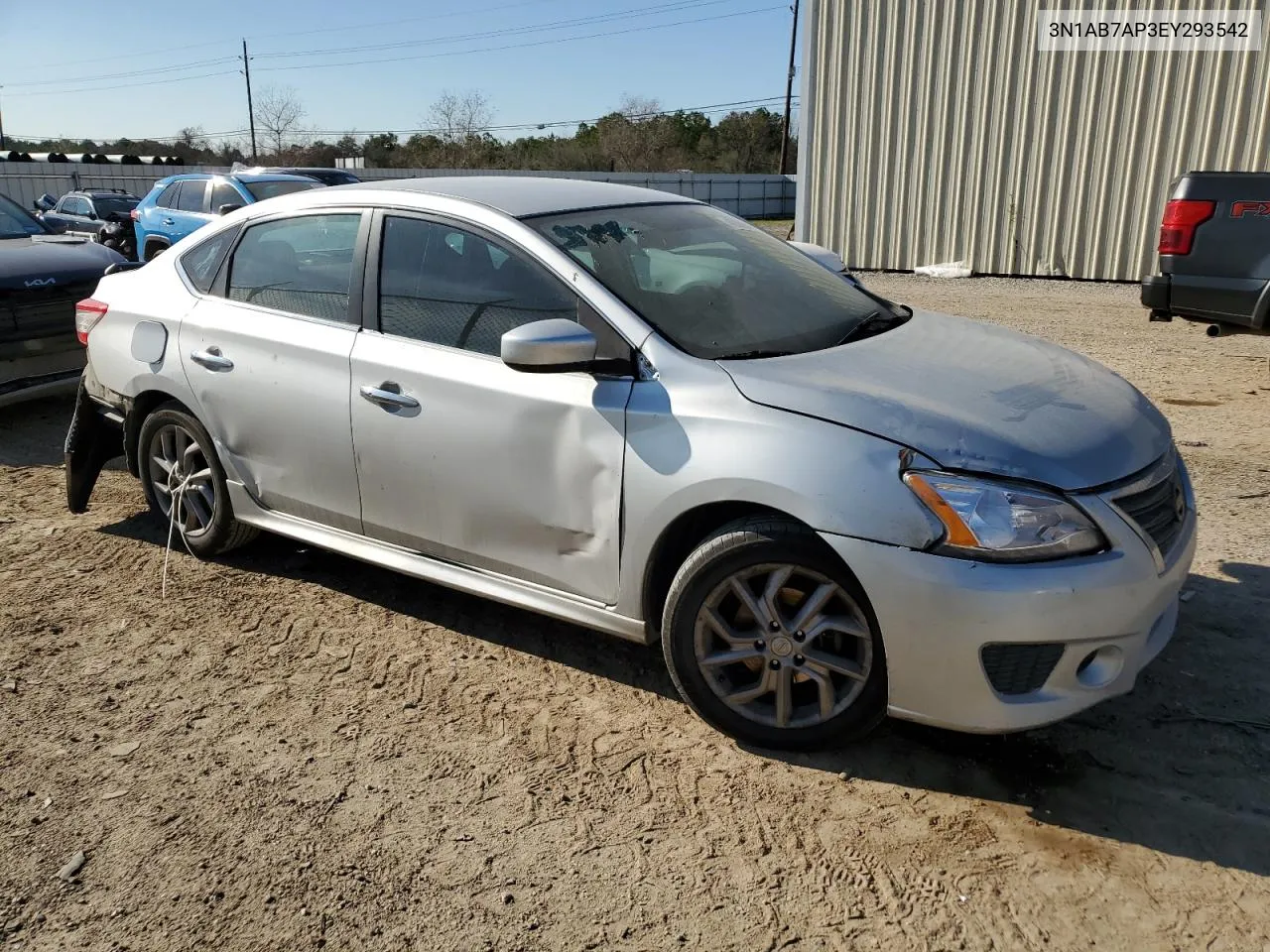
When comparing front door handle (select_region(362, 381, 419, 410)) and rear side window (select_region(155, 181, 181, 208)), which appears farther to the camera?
rear side window (select_region(155, 181, 181, 208))

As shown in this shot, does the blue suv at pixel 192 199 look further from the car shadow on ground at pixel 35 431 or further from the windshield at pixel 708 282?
the windshield at pixel 708 282

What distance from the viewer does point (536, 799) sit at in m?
2.96

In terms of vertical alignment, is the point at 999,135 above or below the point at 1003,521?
above

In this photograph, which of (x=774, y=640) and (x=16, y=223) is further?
(x=16, y=223)

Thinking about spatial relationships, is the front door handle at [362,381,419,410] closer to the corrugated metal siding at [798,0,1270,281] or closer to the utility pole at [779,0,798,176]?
the corrugated metal siding at [798,0,1270,281]

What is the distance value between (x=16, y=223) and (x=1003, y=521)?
8.76 m

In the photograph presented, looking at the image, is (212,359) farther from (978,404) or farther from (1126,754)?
(1126,754)

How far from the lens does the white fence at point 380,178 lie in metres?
31.0

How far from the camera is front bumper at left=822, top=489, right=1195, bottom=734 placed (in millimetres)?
2686

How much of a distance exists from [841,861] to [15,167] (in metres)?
35.6

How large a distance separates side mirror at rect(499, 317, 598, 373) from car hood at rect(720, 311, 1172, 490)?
1.49ft

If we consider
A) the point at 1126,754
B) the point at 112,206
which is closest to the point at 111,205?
the point at 112,206

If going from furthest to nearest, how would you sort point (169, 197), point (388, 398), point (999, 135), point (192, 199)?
point (999, 135) → point (169, 197) → point (192, 199) → point (388, 398)

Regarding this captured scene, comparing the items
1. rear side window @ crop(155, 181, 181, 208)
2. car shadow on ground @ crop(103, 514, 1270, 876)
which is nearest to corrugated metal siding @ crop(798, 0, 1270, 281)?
rear side window @ crop(155, 181, 181, 208)
